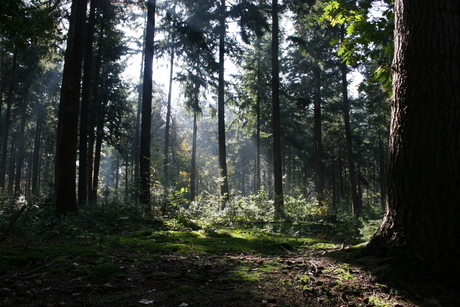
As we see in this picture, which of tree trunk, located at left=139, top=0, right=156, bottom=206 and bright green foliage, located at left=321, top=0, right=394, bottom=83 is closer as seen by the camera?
bright green foliage, located at left=321, top=0, right=394, bottom=83

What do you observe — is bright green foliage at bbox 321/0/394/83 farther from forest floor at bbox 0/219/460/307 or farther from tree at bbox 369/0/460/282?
forest floor at bbox 0/219/460/307

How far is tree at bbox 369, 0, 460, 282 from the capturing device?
2955mm

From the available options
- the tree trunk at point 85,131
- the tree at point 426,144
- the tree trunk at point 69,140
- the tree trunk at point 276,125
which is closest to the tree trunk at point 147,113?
the tree trunk at point 69,140

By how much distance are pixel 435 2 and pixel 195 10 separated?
15.0m

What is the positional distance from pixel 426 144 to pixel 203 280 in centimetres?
293

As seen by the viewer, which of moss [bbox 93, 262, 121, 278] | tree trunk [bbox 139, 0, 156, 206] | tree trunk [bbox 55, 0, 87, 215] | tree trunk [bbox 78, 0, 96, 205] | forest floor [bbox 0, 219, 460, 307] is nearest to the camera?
forest floor [bbox 0, 219, 460, 307]

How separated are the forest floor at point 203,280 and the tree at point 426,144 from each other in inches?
15.5

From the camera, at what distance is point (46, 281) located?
298 cm

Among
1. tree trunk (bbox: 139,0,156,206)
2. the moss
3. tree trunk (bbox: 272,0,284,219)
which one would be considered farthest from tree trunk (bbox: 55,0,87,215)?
tree trunk (bbox: 272,0,284,219)

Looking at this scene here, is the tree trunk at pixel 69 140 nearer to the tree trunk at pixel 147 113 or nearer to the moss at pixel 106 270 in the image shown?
the tree trunk at pixel 147 113

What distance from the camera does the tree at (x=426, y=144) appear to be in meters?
2.96

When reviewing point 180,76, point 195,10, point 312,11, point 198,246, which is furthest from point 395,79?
point 180,76

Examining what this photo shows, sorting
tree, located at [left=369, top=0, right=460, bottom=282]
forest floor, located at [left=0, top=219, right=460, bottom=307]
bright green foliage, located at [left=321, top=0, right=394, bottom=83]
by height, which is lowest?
forest floor, located at [left=0, top=219, right=460, bottom=307]

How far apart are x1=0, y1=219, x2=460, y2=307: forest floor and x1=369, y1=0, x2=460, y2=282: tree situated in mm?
393
